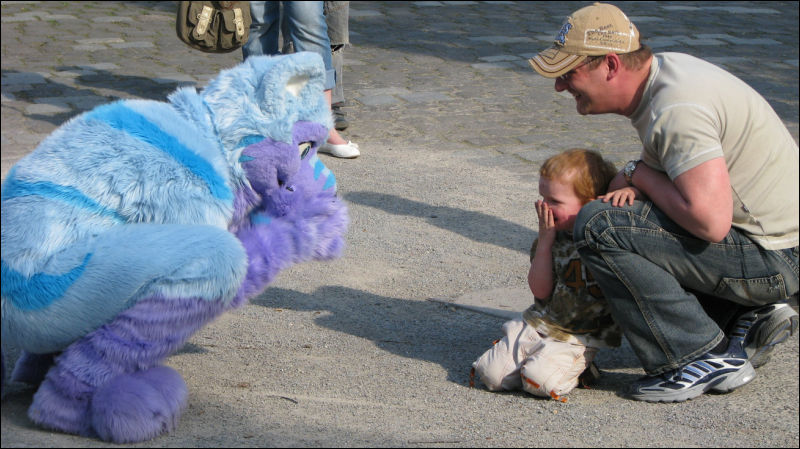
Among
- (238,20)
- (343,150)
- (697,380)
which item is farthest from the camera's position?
(343,150)

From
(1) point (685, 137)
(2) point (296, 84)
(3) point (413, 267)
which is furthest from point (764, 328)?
(2) point (296, 84)

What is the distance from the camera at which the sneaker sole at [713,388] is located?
2859 millimetres

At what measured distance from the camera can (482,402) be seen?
2891 mm

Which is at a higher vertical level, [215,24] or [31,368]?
[215,24]

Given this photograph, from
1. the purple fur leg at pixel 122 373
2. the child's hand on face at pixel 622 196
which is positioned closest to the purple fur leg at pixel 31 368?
the purple fur leg at pixel 122 373

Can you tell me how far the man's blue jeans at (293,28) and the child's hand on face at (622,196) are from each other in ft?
8.51

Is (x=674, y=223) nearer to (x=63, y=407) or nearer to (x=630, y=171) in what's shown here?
(x=630, y=171)

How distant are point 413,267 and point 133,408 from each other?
6.10 feet

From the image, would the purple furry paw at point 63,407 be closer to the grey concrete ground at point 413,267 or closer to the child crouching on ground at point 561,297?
the grey concrete ground at point 413,267

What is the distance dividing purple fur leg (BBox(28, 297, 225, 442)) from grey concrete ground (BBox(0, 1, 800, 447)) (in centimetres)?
6

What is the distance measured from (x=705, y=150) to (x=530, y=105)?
450 centimetres

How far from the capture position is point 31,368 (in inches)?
110

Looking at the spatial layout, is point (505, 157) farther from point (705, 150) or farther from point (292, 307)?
point (705, 150)

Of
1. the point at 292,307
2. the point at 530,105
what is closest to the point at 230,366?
the point at 292,307
